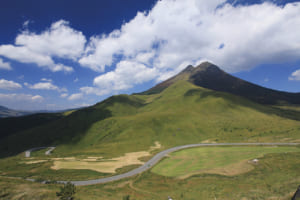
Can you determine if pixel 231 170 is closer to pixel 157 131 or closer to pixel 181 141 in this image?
pixel 181 141

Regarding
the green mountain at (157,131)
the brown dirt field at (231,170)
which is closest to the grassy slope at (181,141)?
the green mountain at (157,131)

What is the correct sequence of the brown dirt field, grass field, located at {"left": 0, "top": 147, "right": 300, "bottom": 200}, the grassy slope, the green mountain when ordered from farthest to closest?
the green mountain < the brown dirt field < the grassy slope < grass field, located at {"left": 0, "top": 147, "right": 300, "bottom": 200}

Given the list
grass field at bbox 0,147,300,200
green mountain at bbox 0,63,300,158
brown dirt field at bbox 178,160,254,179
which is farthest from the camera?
green mountain at bbox 0,63,300,158

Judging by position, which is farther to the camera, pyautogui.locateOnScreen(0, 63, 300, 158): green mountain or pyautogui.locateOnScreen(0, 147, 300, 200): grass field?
pyautogui.locateOnScreen(0, 63, 300, 158): green mountain

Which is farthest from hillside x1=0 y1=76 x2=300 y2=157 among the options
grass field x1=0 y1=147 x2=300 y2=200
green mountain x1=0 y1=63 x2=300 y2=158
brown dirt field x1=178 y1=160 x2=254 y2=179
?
brown dirt field x1=178 y1=160 x2=254 y2=179

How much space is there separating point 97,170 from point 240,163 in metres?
52.6

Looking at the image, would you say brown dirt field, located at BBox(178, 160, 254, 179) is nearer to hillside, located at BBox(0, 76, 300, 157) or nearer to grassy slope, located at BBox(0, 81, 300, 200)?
grassy slope, located at BBox(0, 81, 300, 200)

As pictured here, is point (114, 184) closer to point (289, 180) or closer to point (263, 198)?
point (263, 198)

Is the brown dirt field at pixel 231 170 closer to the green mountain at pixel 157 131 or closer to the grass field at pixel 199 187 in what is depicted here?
the grass field at pixel 199 187

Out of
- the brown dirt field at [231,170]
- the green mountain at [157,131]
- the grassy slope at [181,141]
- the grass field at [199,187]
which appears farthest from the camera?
the green mountain at [157,131]

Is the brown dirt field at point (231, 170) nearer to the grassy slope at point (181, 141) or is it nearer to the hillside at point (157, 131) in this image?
the grassy slope at point (181, 141)

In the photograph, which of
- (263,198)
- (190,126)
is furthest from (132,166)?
(190,126)

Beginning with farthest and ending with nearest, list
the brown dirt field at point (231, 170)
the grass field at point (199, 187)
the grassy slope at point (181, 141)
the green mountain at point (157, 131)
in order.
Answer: the green mountain at point (157, 131) → the brown dirt field at point (231, 170) → the grassy slope at point (181, 141) → the grass field at point (199, 187)

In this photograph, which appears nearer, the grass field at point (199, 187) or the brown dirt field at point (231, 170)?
the grass field at point (199, 187)
